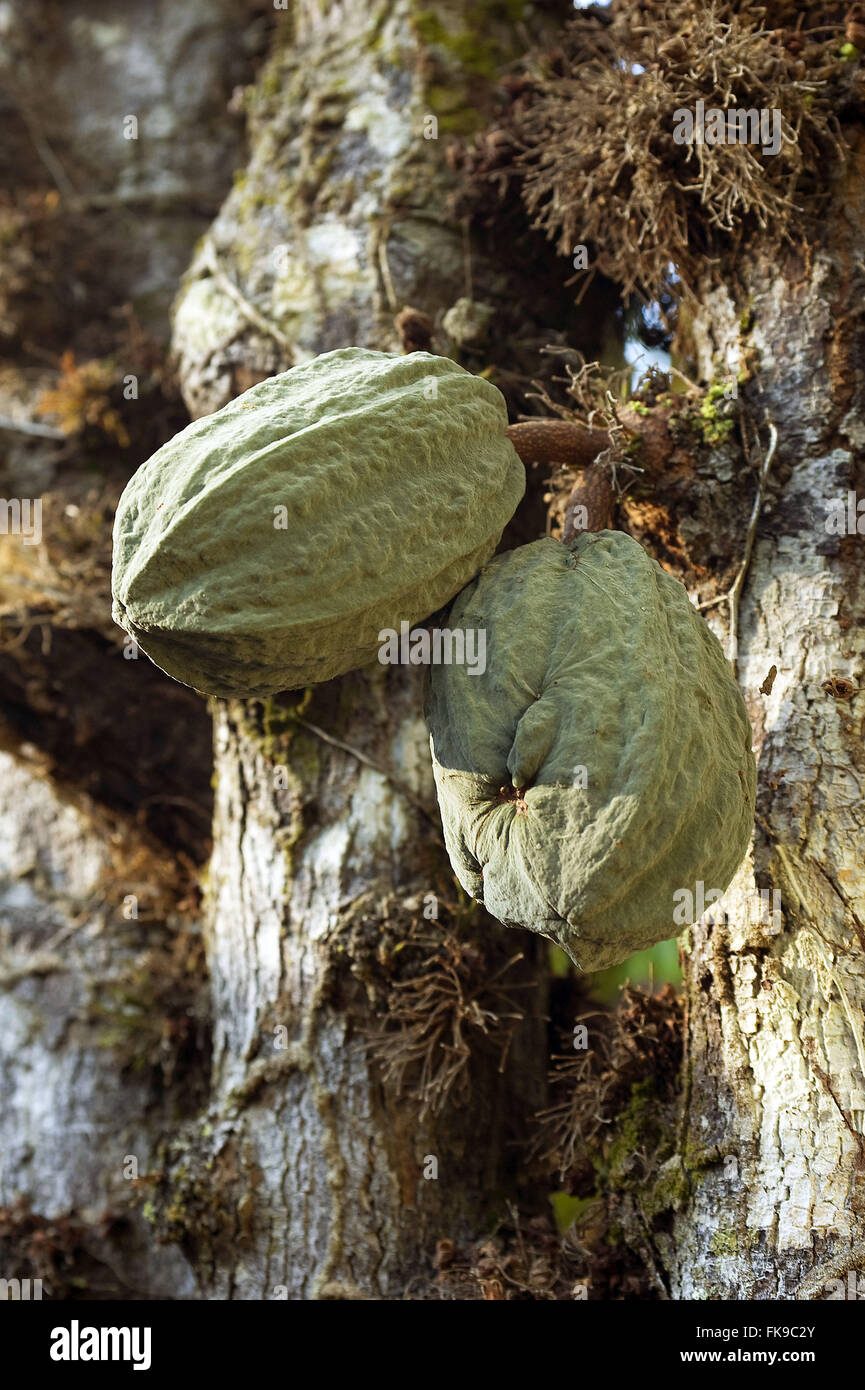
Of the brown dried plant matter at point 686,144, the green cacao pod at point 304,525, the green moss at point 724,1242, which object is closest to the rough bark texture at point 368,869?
the green moss at point 724,1242

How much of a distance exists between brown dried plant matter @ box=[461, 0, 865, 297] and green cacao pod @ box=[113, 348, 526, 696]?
820mm

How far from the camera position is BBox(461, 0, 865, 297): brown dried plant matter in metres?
2.23

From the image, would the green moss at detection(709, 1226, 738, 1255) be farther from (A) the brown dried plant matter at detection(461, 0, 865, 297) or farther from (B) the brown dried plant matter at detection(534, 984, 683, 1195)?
(A) the brown dried plant matter at detection(461, 0, 865, 297)

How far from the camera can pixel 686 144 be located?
231 centimetres

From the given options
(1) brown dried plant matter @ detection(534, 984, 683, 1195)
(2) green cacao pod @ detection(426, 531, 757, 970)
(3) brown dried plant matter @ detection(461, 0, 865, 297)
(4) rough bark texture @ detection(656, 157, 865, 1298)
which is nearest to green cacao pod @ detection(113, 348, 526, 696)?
(2) green cacao pod @ detection(426, 531, 757, 970)

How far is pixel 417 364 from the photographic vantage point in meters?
1.91

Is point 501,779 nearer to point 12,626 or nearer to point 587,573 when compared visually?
point 587,573

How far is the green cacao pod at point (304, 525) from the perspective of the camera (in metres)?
1.66

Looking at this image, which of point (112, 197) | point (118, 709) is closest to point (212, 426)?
point (118, 709)

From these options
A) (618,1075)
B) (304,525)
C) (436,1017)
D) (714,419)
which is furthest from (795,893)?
(304,525)

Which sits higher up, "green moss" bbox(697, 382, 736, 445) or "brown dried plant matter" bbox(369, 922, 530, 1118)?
"green moss" bbox(697, 382, 736, 445)

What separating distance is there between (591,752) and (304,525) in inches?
21.6

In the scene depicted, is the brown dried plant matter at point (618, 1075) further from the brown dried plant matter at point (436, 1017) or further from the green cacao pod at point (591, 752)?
the green cacao pod at point (591, 752)
